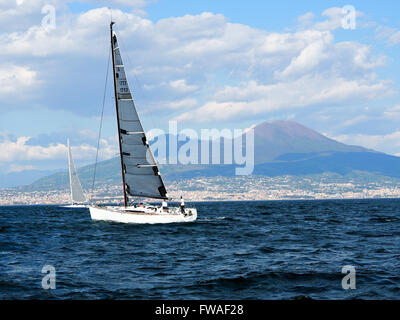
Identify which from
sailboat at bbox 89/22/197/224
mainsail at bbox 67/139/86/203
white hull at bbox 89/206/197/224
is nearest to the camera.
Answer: white hull at bbox 89/206/197/224

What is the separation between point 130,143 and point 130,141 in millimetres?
229

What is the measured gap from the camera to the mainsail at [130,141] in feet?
176

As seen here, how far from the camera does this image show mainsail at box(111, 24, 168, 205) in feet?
176

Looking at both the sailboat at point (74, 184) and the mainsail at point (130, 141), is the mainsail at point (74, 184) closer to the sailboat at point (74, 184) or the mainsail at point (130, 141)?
the sailboat at point (74, 184)

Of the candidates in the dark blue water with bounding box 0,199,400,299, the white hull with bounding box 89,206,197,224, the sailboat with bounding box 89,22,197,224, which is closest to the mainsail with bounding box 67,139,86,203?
the sailboat with bounding box 89,22,197,224

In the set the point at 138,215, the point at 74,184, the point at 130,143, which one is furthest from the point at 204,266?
the point at 74,184

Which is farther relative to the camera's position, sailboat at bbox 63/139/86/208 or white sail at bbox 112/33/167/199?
sailboat at bbox 63/139/86/208

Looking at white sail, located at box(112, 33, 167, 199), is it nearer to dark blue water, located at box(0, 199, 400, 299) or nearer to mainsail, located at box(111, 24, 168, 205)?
mainsail, located at box(111, 24, 168, 205)

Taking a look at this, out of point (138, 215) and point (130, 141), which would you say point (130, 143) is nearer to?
point (130, 141)

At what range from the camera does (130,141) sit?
53719 millimetres

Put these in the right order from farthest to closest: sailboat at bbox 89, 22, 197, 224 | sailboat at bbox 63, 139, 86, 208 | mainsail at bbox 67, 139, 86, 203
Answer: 1. mainsail at bbox 67, 139, 86, 203
2. sailboat at bbox 63, 139, 86, 208
3. sailboat at bbox 89, 22, 197, 224

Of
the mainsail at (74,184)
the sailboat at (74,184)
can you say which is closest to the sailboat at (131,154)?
the sailboat at (74,184)
